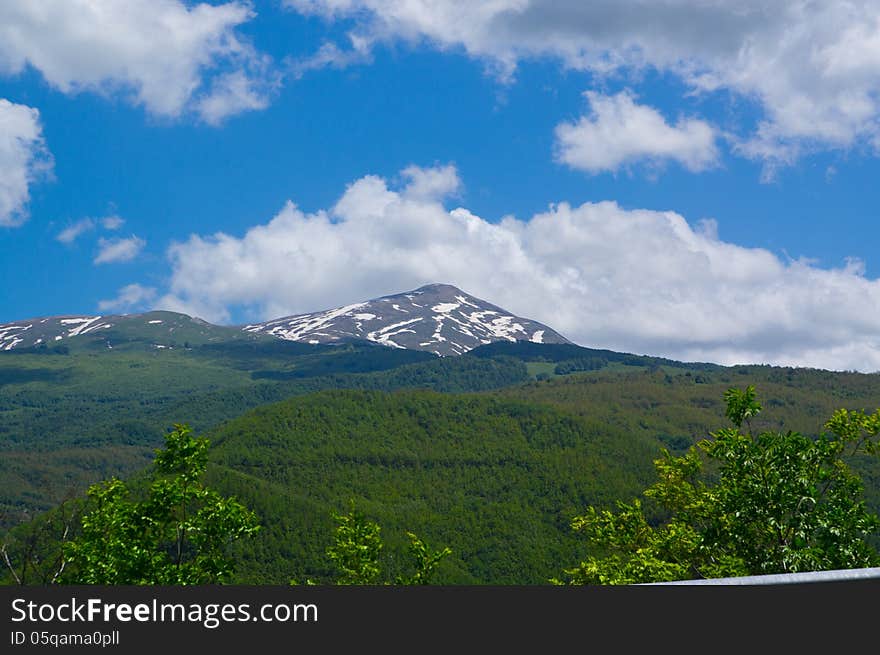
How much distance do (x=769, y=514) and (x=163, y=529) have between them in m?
18.2

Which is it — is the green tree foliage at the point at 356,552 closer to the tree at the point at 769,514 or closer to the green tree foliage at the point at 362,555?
the green tree foliage at the point at 362,555

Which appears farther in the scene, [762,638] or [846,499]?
[846,499]

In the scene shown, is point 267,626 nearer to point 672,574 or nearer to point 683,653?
point 683,653

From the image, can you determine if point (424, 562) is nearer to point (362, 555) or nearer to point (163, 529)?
point (362, 555)

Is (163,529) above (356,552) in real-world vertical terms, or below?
above

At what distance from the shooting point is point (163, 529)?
26047 mm

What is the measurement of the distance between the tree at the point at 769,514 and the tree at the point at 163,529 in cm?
1141

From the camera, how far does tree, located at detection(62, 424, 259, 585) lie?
78.8 ft

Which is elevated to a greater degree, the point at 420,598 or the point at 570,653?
the point at 420,598

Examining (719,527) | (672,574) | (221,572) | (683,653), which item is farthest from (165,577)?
(683,653)

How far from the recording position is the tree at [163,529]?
78.8 feet

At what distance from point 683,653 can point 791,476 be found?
19413mm

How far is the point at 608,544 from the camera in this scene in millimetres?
31203

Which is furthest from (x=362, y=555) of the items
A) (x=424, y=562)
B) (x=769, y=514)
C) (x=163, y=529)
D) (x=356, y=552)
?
(x=769, y=514)
